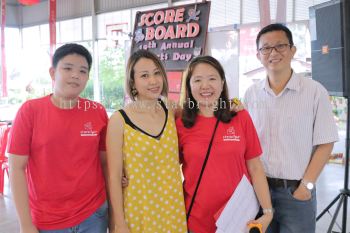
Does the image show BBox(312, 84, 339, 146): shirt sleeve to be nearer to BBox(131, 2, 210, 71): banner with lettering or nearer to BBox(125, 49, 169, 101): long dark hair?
BBox(125, 49, 169, 101): long dark hair

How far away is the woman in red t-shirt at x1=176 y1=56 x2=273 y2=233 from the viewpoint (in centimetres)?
147

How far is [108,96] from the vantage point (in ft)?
29.2

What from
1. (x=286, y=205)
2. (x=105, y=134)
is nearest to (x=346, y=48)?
(x=286, y=205)

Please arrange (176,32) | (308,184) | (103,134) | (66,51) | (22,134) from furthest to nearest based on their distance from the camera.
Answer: (176,32)
(308,184)
(103,134)
(66,51)
(22,134)

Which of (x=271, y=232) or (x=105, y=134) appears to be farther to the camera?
(x=271, y=232)

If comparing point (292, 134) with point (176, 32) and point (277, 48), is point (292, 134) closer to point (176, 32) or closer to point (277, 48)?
point (277, 48)

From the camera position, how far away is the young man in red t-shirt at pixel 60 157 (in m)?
1.33

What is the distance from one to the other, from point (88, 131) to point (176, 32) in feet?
12.8

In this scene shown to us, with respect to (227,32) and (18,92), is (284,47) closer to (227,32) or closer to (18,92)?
(227,32)

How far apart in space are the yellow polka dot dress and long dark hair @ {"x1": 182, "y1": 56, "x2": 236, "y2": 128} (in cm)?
14

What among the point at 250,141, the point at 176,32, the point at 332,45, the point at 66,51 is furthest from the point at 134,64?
the point at 176,32

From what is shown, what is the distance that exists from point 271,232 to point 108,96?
755 centimetres

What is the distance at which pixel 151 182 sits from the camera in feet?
4.75

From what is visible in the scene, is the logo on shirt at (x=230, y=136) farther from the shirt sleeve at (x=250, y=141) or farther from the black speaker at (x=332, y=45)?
the black speaker at (x=332, y=45)
